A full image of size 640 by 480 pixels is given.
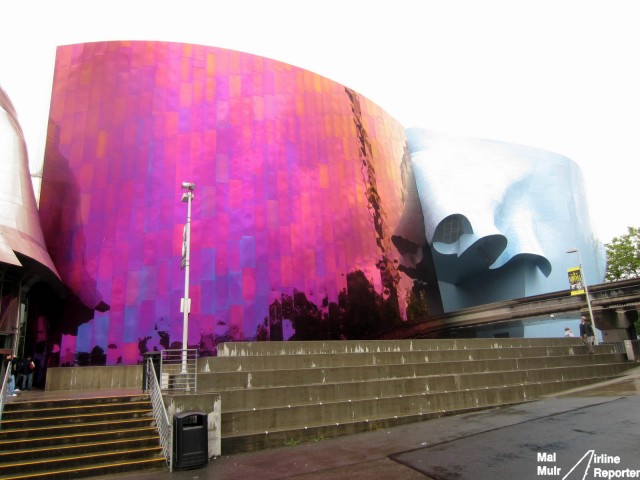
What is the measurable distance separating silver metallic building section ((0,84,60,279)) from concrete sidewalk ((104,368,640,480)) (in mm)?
11352

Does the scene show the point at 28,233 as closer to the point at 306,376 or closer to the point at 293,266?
the point at 293,266

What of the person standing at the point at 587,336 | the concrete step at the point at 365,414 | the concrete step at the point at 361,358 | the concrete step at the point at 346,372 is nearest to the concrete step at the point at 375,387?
the concrete step at the point at 346,372

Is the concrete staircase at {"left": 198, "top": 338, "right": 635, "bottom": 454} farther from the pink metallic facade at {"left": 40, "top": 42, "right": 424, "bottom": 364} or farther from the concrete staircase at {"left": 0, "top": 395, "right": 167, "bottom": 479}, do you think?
the pink metallic facade at {"left": 40, "top": 42, "right": 424, "bottom": 364}

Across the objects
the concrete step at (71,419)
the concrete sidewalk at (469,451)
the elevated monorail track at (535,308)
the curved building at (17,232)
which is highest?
the curved building at (17,232)

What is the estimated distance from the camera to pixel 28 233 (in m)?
16.4

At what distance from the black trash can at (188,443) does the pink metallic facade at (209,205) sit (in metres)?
10.6

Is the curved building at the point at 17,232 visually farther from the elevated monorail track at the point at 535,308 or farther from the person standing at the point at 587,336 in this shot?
the person standing at the point at 587,336

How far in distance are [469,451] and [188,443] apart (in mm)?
5046

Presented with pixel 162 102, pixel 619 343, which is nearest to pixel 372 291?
pixel 619 343

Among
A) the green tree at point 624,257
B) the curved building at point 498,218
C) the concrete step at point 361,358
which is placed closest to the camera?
the concrete step at point 361,358

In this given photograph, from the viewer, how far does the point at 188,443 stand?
785 cm

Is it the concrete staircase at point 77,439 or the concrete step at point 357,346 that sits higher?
the concrete step at point 357,346

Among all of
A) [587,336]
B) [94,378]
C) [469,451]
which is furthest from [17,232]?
[587,336]

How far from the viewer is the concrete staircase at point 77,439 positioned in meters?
7.82
